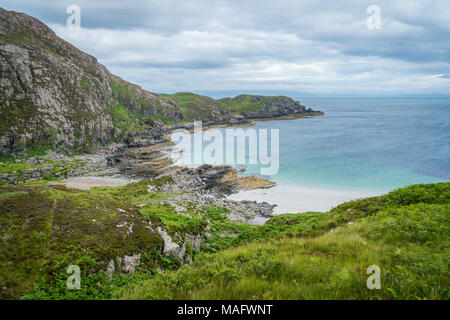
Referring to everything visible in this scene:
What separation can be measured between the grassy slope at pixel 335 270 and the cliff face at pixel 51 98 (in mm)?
67442

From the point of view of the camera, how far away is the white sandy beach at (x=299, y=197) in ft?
117

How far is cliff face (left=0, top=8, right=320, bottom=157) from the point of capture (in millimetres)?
58625

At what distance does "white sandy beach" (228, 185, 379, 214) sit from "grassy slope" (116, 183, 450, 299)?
25129 mm

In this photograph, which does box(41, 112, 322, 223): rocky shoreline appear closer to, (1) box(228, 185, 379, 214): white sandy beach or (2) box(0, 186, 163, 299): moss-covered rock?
(1) box(228, 185, 379, 214): white sandy beach

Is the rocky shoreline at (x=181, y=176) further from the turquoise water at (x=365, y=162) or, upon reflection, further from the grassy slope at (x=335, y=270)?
the grassy slope at (x=335, y=270)

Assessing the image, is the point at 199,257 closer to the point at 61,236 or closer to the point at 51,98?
the point at 61,236

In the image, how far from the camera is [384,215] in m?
12.0

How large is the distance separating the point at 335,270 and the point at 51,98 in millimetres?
84819

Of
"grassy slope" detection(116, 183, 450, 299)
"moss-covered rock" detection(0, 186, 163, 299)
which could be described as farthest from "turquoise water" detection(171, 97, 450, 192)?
"moss-covered rock" detection(0, 186, 163, 299)

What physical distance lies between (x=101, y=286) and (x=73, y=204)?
487 cm

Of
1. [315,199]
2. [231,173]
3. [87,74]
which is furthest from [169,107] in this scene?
[315,199]

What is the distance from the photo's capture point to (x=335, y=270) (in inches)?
239

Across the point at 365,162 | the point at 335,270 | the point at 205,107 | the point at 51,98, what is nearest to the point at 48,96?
the point at 51,98

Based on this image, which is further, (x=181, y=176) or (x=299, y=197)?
(x=181, y=176)
